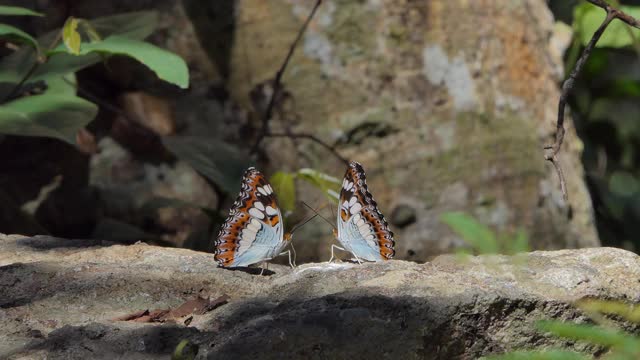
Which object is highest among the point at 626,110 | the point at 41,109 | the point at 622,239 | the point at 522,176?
the point at 41,109

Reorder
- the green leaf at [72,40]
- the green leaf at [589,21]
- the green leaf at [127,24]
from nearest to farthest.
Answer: the green leaf at [72,40] < the green leaf at [127,24] < the green leaf at [589,21]

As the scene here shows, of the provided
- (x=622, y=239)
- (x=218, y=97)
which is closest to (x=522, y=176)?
(x=218, y=97)

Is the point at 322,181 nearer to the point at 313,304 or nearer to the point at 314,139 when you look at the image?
the point at 314,139

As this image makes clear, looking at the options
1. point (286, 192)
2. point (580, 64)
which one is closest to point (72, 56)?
point (286, 192)

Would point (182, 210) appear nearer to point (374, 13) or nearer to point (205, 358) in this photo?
point (374, 13)

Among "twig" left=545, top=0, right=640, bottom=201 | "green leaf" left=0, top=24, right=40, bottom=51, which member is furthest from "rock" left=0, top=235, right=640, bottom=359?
"green leaf" left=0, top=24, right=40, bottom=51

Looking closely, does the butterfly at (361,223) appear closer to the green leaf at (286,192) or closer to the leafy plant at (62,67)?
the leafy plant at (62,67)

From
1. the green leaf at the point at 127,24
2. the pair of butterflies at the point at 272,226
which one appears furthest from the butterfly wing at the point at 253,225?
the green leaf at the point at 127,24
